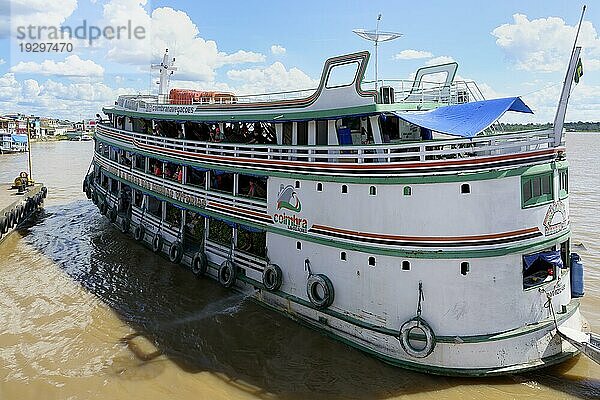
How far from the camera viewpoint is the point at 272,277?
1203cm

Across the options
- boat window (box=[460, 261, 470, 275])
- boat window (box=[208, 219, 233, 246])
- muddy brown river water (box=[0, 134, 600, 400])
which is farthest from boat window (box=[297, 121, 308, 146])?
boat window (box=[460, 261, 470, 275])

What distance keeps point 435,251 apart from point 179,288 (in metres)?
8.69

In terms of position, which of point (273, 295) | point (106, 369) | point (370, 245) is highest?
point (370, 245)

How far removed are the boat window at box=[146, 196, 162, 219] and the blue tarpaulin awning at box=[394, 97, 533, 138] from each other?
1235cm

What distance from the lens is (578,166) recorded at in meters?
46.8

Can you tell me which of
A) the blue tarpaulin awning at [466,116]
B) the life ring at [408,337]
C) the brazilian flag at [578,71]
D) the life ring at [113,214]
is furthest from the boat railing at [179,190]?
the brazilian flag at [578,71]

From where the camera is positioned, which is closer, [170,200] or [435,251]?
[435,251]

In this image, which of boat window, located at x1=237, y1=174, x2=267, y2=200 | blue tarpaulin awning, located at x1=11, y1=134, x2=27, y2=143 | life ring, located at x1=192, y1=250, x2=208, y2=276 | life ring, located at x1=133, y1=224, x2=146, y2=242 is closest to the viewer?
boat window, located at x1=237, y1=174, x2=267, y2=200

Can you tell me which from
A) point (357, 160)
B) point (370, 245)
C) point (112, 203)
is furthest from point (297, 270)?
point (112, 203)

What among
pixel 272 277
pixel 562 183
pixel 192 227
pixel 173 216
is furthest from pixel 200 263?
pixel 562 183

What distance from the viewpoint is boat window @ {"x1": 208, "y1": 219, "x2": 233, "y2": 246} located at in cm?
1454

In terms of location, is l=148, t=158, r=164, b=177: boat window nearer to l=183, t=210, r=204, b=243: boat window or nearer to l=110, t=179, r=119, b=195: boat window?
l=183, t=210, r=204, b=243: boat window

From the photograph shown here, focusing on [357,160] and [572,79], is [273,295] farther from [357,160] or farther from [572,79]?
[572,79]

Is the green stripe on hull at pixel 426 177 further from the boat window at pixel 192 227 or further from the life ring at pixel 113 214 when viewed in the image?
the life ring at pixel 113 214
